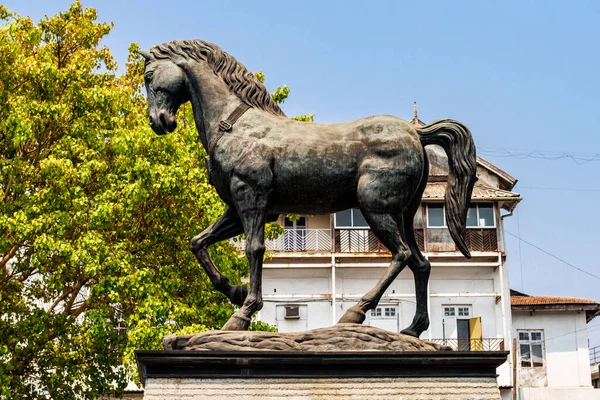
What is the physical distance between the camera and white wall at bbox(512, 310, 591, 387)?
3203 cm

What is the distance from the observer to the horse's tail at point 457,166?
7.76 metres

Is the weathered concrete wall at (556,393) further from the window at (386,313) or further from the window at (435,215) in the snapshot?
the window at (435,215)

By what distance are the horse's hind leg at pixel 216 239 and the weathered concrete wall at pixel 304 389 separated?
3.62 ft

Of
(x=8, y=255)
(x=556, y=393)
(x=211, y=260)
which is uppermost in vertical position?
(x=8, y=255)

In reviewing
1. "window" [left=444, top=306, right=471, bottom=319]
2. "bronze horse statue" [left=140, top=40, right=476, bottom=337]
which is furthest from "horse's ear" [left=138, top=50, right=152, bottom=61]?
"window" [left=444, top=306, right=471, bottom=319]

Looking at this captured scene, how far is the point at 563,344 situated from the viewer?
106 feet

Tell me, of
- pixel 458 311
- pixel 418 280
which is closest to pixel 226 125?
pixel 418 280

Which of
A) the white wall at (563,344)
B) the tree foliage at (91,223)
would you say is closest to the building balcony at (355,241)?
the white wall at (563,344)

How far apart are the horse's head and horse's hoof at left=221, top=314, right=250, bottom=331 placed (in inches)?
73.5

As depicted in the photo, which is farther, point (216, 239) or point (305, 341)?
point (216, 239)

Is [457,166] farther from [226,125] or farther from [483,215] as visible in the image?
[483,215]

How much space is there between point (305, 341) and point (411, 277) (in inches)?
954

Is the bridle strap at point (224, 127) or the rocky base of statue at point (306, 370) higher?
the bridle strap at point (224, 127)

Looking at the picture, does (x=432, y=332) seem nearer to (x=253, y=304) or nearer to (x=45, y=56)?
(x=45, y=56)
